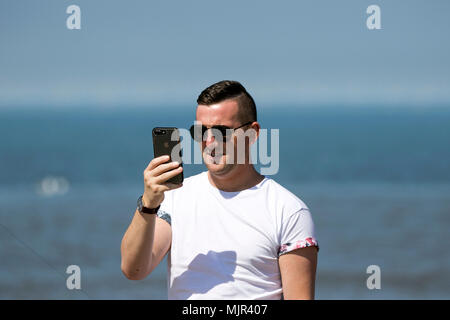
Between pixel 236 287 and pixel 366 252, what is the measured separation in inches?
366

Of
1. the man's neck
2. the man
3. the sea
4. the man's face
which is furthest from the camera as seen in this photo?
the sea

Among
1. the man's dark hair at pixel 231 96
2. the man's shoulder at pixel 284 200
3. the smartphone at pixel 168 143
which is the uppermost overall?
the man's dark hair at pixel 231 96

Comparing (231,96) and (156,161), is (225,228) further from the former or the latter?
(231,96)

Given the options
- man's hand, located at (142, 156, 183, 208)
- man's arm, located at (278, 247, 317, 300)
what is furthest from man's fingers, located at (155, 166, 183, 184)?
man's arm, located at (278, 247, 317, 300)

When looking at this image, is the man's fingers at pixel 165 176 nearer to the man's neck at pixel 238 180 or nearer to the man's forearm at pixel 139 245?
the man's forearm at pixel 139 245

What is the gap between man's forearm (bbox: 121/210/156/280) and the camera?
357 centimetres

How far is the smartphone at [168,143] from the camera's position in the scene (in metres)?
3.64

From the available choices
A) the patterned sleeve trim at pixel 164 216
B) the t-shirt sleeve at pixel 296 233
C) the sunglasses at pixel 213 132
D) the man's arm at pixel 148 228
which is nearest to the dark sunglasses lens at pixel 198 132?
the sunglasses at pixel 213 132

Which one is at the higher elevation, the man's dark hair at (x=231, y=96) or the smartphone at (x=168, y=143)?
the man's dark hair at (x=231, y=96)

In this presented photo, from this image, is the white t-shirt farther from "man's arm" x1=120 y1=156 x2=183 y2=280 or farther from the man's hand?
the man's hand

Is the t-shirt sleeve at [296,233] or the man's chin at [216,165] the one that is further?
the man's chin at [216,165]

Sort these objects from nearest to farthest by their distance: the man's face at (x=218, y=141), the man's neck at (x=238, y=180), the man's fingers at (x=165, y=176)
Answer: the man's fingers at (x=165, y=176), the man's face at (x=218, y=141), the man's neck at (x=238, y=180)

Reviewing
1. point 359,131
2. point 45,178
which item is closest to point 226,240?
point 45,178

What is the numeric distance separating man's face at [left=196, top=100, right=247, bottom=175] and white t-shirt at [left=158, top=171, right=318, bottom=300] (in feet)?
0.63
